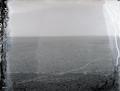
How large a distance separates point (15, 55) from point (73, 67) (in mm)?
363

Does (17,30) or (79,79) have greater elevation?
(17,30)

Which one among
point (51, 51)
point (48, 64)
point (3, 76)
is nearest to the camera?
point (3, 76)

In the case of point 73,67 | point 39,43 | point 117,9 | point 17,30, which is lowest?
point 73,67

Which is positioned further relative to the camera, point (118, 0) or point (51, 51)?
point (51, 51)

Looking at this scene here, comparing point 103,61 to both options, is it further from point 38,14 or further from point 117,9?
point 38,14

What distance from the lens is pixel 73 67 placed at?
3.98 ft

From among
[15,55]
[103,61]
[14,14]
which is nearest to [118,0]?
[103,61]

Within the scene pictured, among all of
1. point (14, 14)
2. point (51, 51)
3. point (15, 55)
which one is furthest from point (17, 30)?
point (51, 51)

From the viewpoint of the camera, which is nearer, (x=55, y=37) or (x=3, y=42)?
(x=3, y=42)

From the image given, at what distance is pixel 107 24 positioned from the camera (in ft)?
3.37

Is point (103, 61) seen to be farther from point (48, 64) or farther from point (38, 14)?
point (38, 14)

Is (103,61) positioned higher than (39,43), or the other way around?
(39,43)

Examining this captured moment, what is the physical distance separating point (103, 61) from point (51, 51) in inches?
13.4

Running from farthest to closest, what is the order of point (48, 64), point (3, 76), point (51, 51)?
1. point (51, 51)
2. point (48, 64)
3. point (3, 76)
